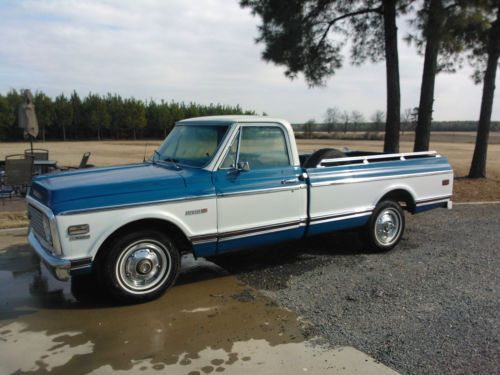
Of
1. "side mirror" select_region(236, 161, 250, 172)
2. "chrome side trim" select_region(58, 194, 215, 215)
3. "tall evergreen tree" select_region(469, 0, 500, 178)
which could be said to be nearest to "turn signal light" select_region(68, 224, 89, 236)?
"chrome side trim" select_region(58, 194, 215, 215)

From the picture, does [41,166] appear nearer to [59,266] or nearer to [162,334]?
[59,266]

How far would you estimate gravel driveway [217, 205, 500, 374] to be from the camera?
349 cm

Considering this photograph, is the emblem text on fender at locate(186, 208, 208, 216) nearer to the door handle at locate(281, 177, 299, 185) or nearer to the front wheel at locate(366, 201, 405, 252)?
the door handle at locate(281, 177, 299, 185)

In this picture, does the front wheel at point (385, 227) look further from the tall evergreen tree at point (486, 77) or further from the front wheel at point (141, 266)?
the tall evergreen tree at point (486, 77)

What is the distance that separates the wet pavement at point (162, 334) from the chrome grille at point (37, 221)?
0.69m

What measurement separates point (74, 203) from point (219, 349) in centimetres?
179

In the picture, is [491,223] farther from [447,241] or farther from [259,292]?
[259,292]

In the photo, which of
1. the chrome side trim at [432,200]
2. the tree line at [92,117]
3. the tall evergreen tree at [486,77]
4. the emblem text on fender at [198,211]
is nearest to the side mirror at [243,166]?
the emblem text on fender at [198,211]

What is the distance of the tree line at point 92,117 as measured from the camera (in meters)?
46.2

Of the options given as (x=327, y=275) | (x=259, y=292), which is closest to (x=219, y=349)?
(x=259, y=292)

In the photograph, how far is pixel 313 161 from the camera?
569cm

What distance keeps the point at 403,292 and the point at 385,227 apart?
1.65 metres

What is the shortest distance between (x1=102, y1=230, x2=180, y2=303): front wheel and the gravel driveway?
3.48 ft

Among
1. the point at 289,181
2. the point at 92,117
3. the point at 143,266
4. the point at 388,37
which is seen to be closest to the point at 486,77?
the point at 388,37
